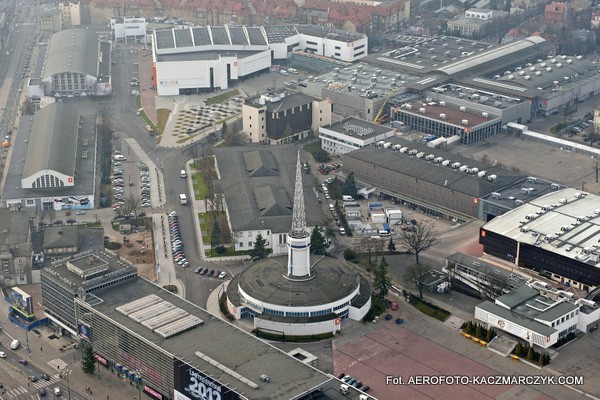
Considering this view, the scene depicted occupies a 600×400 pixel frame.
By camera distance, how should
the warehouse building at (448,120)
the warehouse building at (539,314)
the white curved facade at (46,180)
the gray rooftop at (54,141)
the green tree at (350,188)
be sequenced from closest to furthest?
the warehouse building at (539,314), the white curved facade at (46,180), the green tree at (350,188), the gray rooftop at (54,141), the warehouse building at (448,120)

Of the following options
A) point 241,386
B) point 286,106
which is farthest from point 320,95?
point 241,386

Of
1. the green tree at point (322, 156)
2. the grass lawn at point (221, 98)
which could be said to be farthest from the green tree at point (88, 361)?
the grass lawn at point (221, 98)

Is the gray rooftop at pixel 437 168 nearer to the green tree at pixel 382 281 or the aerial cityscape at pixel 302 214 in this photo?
the aerial cityscape at pixel 302 214

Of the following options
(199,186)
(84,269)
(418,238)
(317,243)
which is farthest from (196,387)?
(199,186)

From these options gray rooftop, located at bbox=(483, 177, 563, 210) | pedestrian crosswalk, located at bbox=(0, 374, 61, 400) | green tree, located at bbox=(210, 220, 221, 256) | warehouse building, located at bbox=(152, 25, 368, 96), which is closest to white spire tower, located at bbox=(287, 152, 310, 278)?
green tree, located at bbox=(210, 220, 221, 256)

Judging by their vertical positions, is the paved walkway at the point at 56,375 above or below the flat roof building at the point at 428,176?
below

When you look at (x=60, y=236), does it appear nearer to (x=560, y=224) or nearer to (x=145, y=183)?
(x=145, y=183)

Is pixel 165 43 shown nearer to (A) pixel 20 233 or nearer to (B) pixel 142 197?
(B) pixel 142 197
